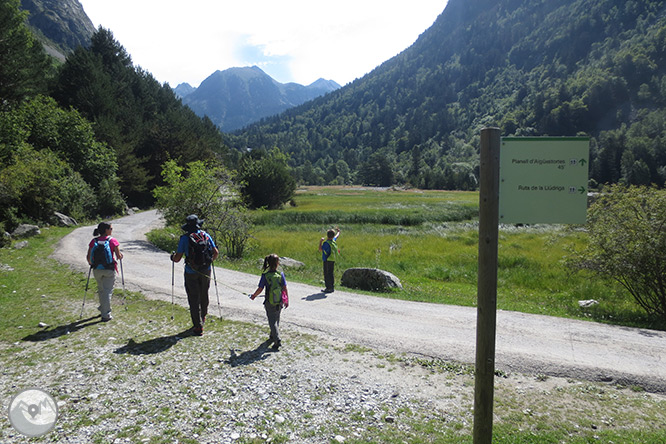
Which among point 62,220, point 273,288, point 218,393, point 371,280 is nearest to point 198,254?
point 273,288

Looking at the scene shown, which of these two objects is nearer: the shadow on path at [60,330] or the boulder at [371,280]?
the shadow on path at [60,330]

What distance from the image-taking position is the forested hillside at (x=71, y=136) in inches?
1012

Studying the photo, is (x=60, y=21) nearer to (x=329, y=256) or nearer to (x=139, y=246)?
(x=139, y=246)

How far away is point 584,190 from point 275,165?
176 ft

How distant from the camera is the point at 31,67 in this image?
35.4m

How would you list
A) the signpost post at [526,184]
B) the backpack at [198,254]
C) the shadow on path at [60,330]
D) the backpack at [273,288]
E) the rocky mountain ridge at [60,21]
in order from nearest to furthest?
the signpost post at [526,184]
the backpack at [273,288]
the shadow on path at [60,330]
the backpack at [198,254]
the rocky mountain ridge at [60,21]

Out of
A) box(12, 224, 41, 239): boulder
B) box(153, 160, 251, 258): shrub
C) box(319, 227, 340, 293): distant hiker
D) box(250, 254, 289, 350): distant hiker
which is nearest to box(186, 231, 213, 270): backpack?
box(250, 254, 289, 350): distant hiker

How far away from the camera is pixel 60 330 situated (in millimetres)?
8789

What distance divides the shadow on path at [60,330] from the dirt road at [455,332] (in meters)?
2.61

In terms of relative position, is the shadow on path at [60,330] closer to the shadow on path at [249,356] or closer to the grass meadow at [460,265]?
the shadow on path at [249,356]

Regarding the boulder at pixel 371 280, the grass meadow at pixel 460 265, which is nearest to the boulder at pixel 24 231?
the grass meadow at pixel 460 265

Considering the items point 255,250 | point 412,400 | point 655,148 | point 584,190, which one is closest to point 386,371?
point 412,400

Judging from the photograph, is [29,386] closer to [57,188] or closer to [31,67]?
[57,188]

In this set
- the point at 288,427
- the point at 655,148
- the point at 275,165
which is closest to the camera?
the point at 288,427
